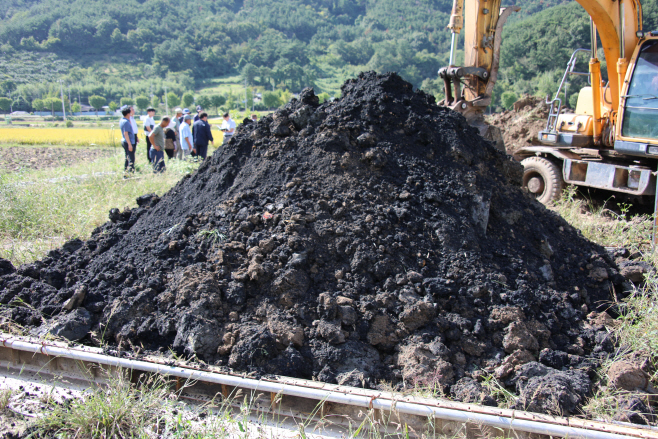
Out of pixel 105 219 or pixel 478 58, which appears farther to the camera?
pixel 105 219

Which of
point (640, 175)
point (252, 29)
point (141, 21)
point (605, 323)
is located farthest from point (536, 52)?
point (141, 21)

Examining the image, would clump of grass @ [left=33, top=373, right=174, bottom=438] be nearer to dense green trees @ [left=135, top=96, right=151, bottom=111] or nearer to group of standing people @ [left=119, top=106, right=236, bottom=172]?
group of standing people @ [left=119, top=106, right=236, bottom=172]

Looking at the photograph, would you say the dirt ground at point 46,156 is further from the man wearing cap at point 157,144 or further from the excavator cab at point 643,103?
the excavator cab at point 643,103

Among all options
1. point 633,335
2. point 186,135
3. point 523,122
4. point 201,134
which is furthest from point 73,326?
point 523,122

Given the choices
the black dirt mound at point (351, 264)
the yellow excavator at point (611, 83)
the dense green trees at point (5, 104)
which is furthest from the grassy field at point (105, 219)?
the dense green trees at point (5, 104)

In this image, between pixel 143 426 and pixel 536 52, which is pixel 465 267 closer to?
pixel 143 426

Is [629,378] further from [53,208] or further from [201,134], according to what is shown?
[201,134]

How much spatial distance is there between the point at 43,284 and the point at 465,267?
339 centimetres

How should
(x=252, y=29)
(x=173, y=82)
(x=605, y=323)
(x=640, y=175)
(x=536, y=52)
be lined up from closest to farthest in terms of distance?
(x=605, y=323)
(x=640, y=175)
(x=536, y=52)
(x=173, y=82)
(x=252, y=29)

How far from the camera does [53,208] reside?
5875 mm

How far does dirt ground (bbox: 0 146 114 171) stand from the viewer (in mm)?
16638

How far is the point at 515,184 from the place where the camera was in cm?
423

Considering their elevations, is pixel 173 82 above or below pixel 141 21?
below

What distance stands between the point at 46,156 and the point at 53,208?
54.0 feet
